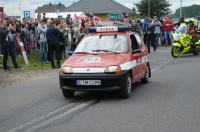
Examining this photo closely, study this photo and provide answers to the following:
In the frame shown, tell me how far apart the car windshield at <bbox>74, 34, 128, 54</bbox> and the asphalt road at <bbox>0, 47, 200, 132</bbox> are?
108 cm

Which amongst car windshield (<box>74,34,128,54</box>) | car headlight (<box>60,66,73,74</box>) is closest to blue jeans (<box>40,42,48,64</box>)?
car windshield (<box>74,34,128,54</box>)

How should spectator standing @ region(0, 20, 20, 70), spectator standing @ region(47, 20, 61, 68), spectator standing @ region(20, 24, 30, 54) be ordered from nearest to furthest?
spectator standing @ region(0, 20, 20, 70), spectator standing @ region(47, 20, 61, 68), spectator standing @ region(20, 24, 30, 54)

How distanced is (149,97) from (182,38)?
44.3 ft

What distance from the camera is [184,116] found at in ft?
29.9

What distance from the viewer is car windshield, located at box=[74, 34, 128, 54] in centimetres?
1225

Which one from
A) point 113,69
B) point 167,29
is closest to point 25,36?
point 113,69

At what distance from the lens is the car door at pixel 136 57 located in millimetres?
12289

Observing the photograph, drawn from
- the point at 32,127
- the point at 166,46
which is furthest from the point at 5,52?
the point at 166,46

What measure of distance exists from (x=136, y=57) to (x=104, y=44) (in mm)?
871

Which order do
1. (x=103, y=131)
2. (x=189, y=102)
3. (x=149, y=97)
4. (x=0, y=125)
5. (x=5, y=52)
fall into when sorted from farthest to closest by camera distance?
(x=5, y=52) → (x=149, y=97) → (x=189, y=102) → (x=0, y=125) → (x=103, y=131)

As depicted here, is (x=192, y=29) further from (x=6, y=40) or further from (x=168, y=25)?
(x=6, y=40)

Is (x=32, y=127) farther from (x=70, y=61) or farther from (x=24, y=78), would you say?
(x=24, y=78)

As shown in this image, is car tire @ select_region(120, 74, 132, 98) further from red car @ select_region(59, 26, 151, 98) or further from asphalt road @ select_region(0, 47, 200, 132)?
asphalt road @ select_region(0, 47, 200, 132)

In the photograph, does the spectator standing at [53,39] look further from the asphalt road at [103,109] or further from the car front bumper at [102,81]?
the car front bumper at [102,81]
